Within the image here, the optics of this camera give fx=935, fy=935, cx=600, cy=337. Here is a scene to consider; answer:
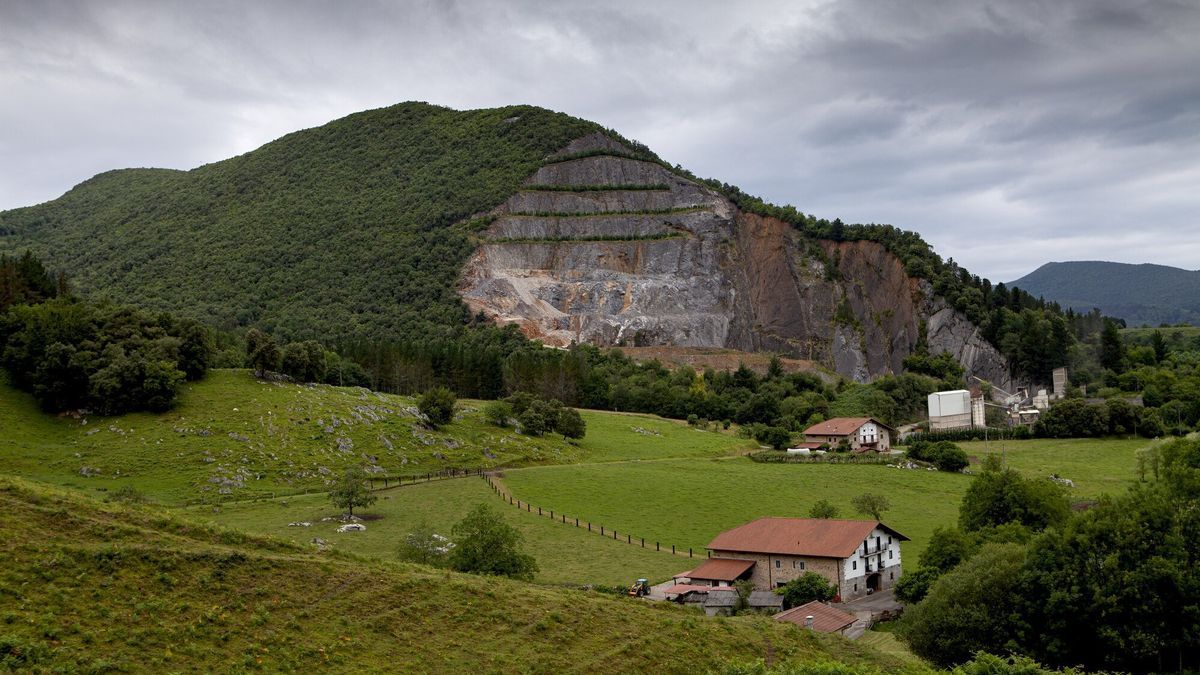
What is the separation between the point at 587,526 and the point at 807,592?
16.5 m

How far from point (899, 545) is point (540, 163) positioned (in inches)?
5967

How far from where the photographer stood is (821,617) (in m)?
38.3

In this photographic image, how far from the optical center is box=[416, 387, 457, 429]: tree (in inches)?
3088

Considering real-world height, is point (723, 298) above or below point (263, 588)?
above

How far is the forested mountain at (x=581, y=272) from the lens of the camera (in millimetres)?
153000

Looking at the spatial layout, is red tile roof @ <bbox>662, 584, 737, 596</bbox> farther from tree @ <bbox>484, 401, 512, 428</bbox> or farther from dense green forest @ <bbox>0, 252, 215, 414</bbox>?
dense green forest @ <bbox>0, 252, 215, 414</bbox>

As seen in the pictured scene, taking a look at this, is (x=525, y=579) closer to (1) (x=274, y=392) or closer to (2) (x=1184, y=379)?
(1) (x=274, y=392)

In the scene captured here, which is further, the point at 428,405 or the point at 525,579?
the point at 428,405

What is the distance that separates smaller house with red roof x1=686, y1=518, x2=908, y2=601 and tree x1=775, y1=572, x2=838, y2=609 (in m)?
1.41

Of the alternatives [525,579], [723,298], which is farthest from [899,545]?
[723,298]

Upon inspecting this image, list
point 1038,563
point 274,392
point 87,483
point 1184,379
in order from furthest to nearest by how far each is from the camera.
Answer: point 1184,379 < point 274,392 < point 87,483 < point 1038,563

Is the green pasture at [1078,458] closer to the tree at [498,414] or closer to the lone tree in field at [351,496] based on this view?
the tree at [498,414]

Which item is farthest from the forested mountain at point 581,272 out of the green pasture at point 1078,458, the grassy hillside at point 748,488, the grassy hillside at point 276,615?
the grassy hillside at point 276,615

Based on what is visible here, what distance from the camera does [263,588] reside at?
25141 millimetres
